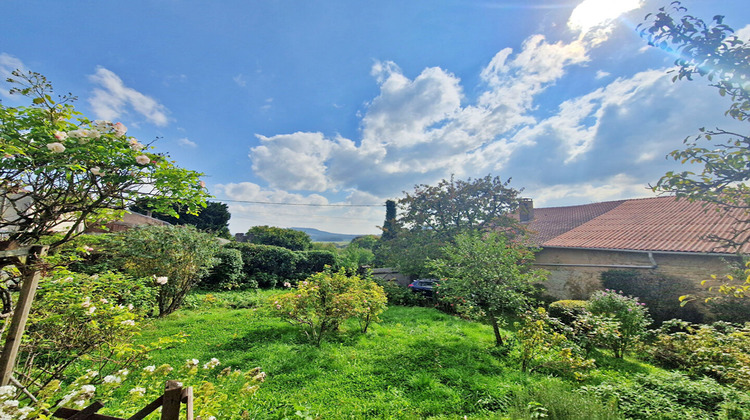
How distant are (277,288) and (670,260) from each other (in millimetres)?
17257

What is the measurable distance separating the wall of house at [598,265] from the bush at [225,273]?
15.0 meters

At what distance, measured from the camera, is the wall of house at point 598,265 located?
28.1 ft

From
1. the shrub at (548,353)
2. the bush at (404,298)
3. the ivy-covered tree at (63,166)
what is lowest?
the bush at (404,298)

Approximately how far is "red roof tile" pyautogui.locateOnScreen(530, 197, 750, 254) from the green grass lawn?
7044 mm

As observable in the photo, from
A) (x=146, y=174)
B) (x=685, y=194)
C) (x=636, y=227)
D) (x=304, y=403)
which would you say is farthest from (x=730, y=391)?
(x=636, y=227)

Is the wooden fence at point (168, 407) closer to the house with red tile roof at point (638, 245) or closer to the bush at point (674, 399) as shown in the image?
the bush at point (674, 399)

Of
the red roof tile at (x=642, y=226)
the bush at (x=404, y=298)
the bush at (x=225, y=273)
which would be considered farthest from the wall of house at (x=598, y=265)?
the bush at (x=225, y=273)

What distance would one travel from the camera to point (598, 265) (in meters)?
10.6

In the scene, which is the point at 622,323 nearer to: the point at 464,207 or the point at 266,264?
the point at 464,207

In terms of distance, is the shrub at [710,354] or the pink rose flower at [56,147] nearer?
the pink rose flower at [56,147]

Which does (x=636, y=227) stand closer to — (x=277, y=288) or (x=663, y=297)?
(x=663, y=297)

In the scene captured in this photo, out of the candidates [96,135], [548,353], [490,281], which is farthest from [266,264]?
[96,135]

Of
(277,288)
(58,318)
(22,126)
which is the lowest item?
(277,288)

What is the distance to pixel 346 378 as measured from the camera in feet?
13.8
